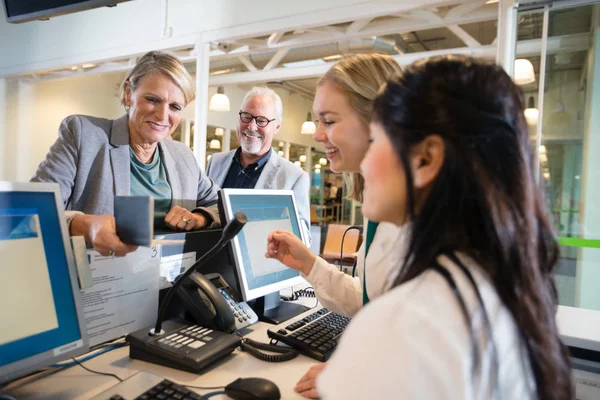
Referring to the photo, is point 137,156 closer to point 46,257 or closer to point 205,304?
point 205,304

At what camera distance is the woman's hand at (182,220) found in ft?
4.26

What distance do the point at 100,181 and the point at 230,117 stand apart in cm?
645

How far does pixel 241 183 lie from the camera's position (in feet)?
7.80

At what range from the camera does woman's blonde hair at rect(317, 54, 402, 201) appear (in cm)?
117

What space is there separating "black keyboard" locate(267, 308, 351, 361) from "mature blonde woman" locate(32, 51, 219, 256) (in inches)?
17.1

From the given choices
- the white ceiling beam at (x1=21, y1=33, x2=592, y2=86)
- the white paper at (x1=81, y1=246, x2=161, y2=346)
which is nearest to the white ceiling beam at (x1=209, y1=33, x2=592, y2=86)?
the white ceiling beam at (x1=21, y1=33, x2=592, y2=86)

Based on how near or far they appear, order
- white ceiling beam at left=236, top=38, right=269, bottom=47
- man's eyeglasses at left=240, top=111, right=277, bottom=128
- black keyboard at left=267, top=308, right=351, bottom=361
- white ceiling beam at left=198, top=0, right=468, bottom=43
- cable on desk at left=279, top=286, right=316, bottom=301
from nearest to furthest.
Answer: black keyboard at left=267, top=308, right=351, bottom=361, cable on desk at left=279, top=286, right=316, bottom=301, man's eyeglasses at left=240, top=111, right=277, bottom=128, white ceiling beam at left=198, top=0, right=468, bottom=43, white ceiling beam at left=236, top=38, right=269, bottom=47

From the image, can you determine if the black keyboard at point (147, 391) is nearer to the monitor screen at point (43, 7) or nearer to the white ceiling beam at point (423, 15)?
the monitor screen at point (43, 7)

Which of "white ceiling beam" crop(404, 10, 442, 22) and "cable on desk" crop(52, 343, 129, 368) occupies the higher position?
"white ceiling beam" crop(404, 10, 442, 22)

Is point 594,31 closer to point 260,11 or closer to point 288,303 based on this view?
point 260,11

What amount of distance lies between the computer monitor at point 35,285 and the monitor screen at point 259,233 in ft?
1.46

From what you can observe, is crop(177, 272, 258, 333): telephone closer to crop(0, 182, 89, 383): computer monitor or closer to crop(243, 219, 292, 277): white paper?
crop(243, 219, 292, 277): white paper

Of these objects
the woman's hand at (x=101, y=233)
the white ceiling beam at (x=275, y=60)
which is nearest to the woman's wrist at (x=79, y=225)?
the woman's hand at (x=101, y=233)

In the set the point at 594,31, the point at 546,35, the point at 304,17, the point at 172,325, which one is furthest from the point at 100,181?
the point at 594,31
